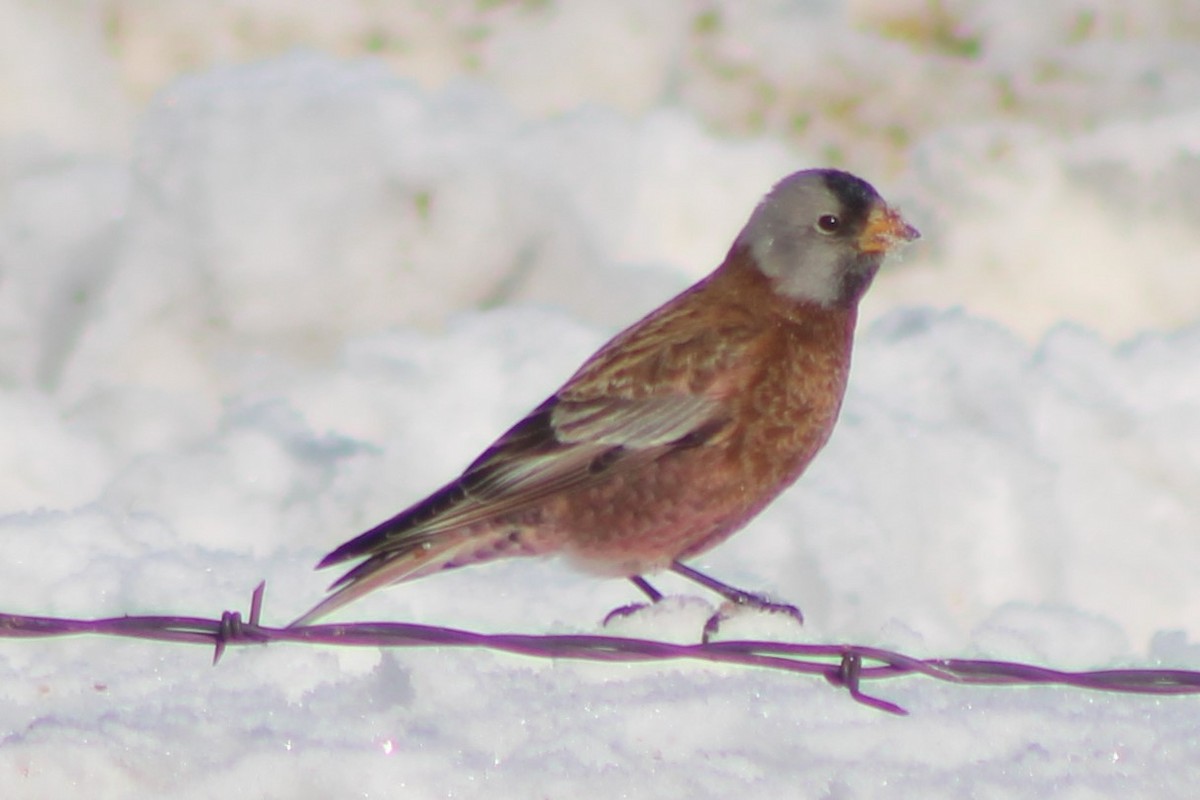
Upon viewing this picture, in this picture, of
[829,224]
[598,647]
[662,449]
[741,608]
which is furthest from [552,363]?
[598,647]

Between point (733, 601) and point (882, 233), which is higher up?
point (882, 233)

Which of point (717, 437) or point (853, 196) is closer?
point (717, 437)

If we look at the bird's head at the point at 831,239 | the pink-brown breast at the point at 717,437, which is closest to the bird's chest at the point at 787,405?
the pink-brown breast at the point at 717,437

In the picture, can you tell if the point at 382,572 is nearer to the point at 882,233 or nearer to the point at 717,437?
the point at 717,437

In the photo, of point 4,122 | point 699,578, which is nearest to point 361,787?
point 699,578

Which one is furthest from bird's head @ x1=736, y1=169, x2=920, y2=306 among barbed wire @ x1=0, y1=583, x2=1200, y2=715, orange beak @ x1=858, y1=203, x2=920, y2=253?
barbed wire @ x1=0, y1=583, x2=1200, y2=715

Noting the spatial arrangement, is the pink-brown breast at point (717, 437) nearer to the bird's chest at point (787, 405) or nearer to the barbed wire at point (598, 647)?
the bird's chest at point (787, 405)
